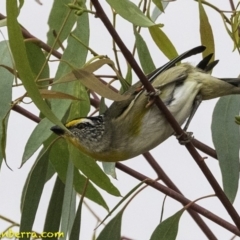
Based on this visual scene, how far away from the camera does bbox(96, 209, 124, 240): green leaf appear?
6.49 feet

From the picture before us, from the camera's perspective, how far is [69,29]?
2096mm

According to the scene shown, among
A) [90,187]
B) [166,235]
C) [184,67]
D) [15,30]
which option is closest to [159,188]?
[166,235]

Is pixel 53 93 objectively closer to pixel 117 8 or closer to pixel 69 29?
pixel 117 8

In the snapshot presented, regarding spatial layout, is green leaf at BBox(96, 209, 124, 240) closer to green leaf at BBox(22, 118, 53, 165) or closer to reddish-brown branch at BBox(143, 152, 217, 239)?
reddish-brown branch at BBox(143, 152, 217, 239)

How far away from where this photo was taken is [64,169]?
2.11 metres

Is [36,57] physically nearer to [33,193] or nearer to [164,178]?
[33,193]

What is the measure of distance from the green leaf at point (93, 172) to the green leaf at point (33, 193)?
0.32ft

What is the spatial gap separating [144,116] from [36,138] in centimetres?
38

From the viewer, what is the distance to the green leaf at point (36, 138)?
72.6 inches

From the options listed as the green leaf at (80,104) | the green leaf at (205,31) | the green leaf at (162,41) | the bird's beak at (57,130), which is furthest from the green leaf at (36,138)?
the green leaf at (205,31)

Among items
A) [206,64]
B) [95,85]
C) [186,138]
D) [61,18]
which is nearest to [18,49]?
[95,85]

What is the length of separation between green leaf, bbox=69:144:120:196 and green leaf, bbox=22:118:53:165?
0.15 m

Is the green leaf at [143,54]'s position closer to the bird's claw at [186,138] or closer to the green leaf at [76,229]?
the bird's claw at [186,138]

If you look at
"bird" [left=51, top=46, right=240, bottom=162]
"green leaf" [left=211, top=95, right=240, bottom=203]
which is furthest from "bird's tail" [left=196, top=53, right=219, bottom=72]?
"green leaf" [left=211, top=95, right=240, bottom=203]
